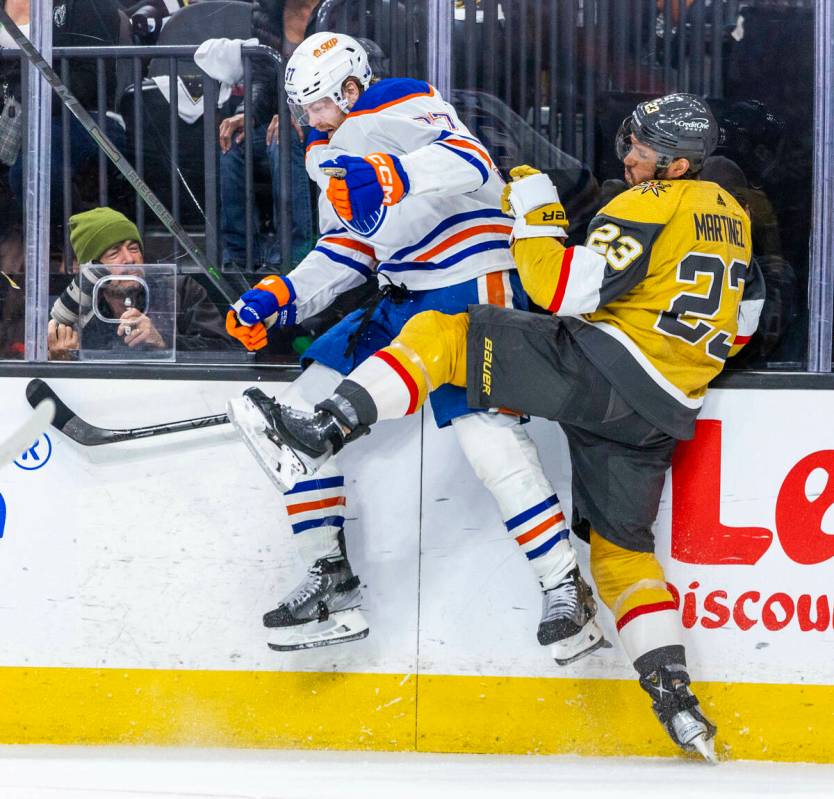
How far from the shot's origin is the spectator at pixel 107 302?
2.47 m

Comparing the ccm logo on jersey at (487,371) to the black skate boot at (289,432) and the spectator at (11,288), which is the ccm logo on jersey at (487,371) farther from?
Answer: the spectator at (11,288)

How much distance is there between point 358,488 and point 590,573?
1.82 ft

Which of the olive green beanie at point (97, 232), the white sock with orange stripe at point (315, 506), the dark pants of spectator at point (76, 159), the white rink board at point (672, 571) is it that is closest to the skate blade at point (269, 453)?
the white sock with orange stripe at point (315, 506)

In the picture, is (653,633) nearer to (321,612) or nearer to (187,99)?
(321,612)

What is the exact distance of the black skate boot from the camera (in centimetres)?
197

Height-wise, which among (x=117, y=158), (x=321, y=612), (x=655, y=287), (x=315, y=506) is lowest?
(x=321, y=612)

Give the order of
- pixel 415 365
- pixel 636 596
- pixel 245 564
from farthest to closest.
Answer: pixel 245 564, pixel 636 596, pixel 415 365

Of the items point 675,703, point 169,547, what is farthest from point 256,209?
point 675,703

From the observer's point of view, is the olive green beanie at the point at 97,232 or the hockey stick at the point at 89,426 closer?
the hockey stick at the point at 89,426

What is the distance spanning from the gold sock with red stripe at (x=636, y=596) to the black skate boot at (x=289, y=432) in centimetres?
62

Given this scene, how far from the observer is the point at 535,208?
2.08 metres

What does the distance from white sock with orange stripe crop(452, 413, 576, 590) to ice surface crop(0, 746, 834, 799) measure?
0.44 meters

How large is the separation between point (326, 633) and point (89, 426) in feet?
2.31

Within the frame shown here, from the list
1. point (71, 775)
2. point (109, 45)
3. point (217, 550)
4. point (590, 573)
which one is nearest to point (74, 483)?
point (217, 550)
